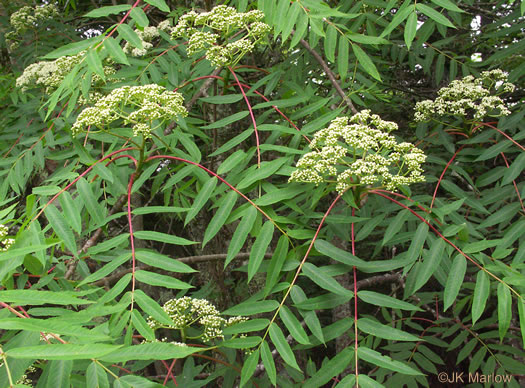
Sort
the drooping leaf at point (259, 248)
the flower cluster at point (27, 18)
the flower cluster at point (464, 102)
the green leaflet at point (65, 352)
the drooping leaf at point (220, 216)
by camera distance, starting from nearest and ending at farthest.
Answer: the green leaflet at point (65, 352) → the drooping leaf at point (259, 248) → the drooping leaf at point (220, 216) → the flower cluster at point (464, 102) → the flower cluster at point (27, 18)

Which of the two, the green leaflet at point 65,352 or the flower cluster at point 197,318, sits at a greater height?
the green leaflet at point 65,352

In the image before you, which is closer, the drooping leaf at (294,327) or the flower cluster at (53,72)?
the drooping leaf at (294,327)

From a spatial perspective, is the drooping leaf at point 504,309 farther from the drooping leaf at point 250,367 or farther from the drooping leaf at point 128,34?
the drooping leaf at point 128,34

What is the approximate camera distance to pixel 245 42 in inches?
93.0

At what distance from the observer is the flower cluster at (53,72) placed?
2906 mm

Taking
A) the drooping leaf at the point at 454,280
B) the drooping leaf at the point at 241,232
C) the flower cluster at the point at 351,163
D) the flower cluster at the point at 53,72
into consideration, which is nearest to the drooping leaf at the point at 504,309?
the drooping leaf at the point at 454,280

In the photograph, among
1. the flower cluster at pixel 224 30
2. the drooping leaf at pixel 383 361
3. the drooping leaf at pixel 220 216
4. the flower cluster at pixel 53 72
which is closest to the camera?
the drooping leaf at pixel 383 361

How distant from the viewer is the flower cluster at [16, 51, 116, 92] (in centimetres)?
291

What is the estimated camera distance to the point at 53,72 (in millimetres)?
3395

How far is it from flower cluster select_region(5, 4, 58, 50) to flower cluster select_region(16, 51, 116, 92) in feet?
2.29

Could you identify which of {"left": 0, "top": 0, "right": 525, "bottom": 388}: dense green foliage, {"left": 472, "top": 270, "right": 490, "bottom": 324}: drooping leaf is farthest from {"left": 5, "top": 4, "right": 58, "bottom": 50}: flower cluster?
→ {"left": 472, "top": 270, "right": 490, "bottom": 324}: drooping leaf

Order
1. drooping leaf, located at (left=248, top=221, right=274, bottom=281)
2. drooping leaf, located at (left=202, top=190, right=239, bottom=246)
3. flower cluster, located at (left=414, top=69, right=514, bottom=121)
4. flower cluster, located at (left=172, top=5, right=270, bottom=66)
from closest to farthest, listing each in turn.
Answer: drooping leaf, located at (left=248, top=221, right=274, bottom=281) → drooping leaf, located at (left=202, top=190, right=239, bottom=246) → flower cluster, located at (left=172, top=5, right=270, bottom=66) → flower cluster, located at (left=414, top=69, right=514, bottom=121)

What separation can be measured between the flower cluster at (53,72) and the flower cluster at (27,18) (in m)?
0.70

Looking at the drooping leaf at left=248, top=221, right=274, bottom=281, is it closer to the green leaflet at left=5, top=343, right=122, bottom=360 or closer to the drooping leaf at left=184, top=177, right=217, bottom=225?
the drooping leaf at left=184, top=177, right=217, bottom=225
